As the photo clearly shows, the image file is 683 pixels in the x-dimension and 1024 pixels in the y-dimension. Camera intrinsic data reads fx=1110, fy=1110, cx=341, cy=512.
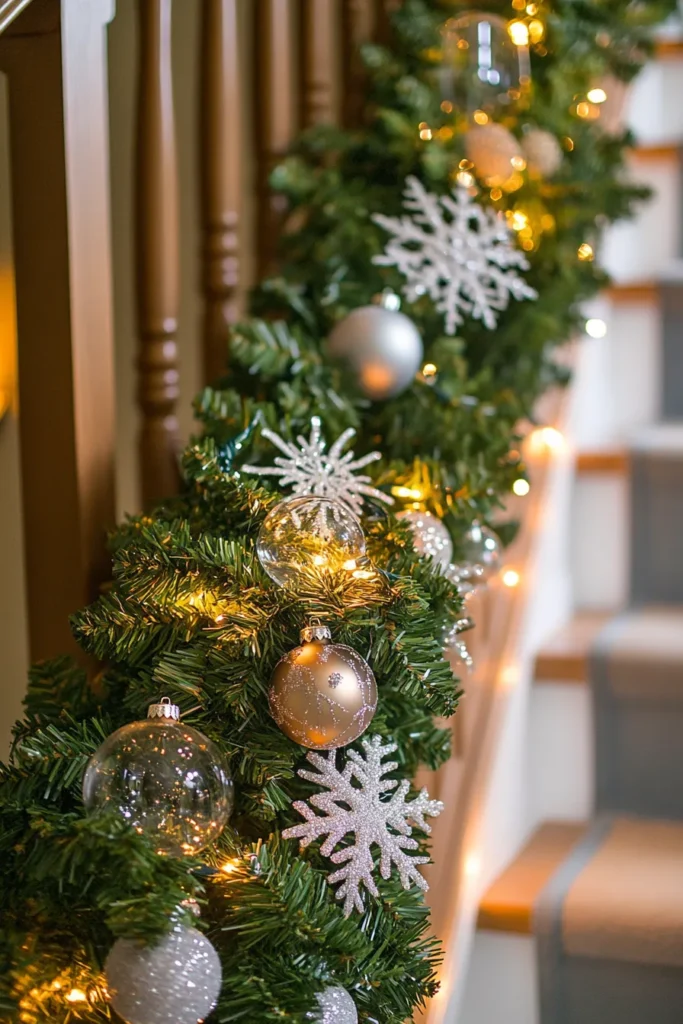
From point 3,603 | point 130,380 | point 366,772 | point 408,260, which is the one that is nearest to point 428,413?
point 408,260

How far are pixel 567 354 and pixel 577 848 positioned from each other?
0.66m

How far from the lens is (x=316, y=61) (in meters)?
1.38

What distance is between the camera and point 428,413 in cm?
110

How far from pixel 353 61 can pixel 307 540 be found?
3.22 ft

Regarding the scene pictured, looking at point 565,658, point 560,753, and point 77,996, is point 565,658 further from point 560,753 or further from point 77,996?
point 77,996

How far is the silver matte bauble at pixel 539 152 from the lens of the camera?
4.41 ft

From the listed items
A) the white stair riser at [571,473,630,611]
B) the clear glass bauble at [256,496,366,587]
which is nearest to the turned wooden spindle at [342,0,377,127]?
the white stair riser at [571,473,630,611]

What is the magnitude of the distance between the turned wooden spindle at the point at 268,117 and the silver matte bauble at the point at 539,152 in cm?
30

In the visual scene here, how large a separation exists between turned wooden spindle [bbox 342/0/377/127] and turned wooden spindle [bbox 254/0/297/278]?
0.21 m

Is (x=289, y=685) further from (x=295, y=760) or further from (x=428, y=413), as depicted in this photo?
(x=428, y=413)

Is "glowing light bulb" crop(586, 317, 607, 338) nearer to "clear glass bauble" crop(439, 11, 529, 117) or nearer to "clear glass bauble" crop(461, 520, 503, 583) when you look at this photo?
"clear glass bauble" crop(439, 11, 529, 117)

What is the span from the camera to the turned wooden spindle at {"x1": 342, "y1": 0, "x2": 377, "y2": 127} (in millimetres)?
1494

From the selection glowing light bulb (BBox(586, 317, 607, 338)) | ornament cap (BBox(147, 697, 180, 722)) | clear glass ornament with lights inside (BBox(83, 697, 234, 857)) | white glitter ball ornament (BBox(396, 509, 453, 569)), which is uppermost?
glowing light bulb (BBox(586, 317, 607, 338))

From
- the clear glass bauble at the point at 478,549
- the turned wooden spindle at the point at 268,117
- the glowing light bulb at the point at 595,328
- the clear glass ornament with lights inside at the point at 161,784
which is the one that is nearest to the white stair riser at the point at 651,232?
the glowing light bulb at the point at 595,328
